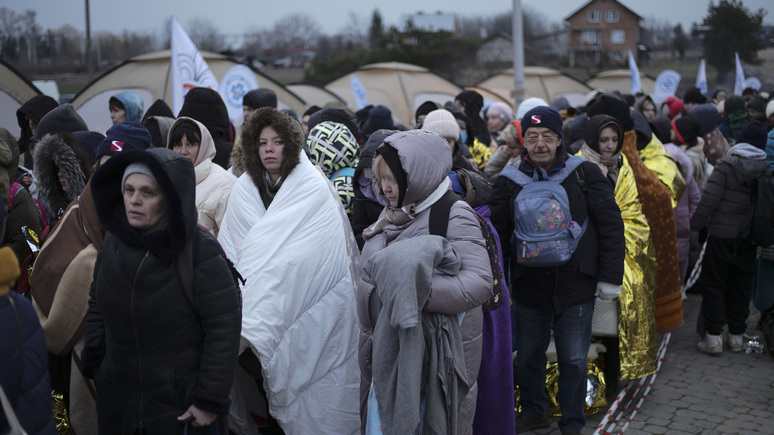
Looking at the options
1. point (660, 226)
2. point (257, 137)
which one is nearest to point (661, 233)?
point (660, 226)

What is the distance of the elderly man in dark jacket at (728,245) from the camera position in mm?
5898

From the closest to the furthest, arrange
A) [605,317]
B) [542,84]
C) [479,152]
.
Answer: [605,317]
[479,152]
[542,84]

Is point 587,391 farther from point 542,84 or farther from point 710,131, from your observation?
point 542,84

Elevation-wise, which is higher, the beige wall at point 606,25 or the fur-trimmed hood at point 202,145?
the beige wall at point 606,25

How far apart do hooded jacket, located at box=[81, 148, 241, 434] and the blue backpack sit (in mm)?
1905

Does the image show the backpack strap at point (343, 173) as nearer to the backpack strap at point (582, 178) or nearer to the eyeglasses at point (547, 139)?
the eyeglasses at point (547, 139)

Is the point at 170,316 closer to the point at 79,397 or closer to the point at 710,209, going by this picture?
the point at 79,397

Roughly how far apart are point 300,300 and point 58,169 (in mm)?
1603

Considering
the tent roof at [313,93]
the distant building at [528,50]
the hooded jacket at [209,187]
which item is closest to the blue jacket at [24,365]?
the hooded jacket at [209,187]

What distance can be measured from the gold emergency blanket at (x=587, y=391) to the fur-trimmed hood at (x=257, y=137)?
2.17 metres

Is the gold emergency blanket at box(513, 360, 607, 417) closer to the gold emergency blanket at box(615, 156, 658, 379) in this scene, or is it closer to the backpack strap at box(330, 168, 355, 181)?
the gold emergency blanket at box(615, 156, 658, 379)

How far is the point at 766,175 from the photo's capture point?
5.85m

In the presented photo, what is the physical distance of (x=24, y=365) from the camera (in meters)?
2.26

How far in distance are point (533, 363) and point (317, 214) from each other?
5.61 ft
